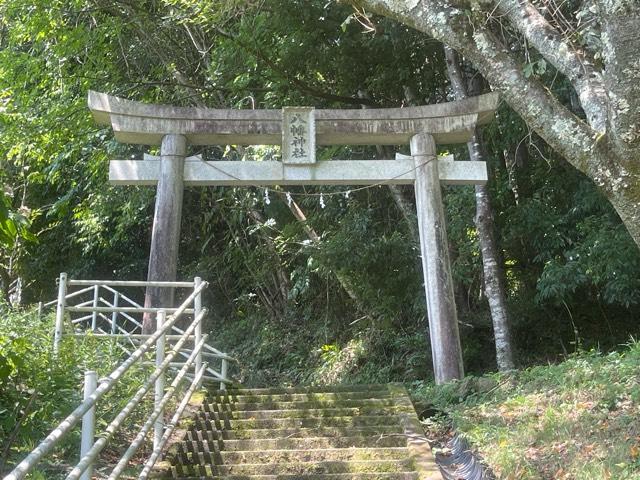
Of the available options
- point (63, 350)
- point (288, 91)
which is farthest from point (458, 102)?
point (63, 350)

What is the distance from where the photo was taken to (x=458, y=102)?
25.9 feet

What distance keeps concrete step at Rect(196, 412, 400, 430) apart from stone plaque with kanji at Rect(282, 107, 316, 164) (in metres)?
3.57

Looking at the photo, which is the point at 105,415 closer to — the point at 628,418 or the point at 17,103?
the point at 628,418

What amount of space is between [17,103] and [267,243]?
525cm

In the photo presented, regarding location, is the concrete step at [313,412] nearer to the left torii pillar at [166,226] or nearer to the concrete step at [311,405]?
the concrete step at [311,405]

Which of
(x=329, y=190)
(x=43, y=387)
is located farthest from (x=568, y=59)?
(x=329, y=190)

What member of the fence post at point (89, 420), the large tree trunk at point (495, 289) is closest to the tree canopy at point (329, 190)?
the large tree trunk at point (495, 289)

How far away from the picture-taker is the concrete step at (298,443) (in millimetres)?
4668

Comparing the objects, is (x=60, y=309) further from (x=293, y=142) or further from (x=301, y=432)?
(x=293, y=142)

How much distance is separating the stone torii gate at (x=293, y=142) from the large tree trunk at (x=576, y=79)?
2.74 m

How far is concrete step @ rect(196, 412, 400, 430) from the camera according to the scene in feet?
16.8

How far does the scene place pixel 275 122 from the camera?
7.99 m

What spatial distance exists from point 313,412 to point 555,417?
6.21ft

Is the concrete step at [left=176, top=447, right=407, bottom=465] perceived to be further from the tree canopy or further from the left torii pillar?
the tree canopy
